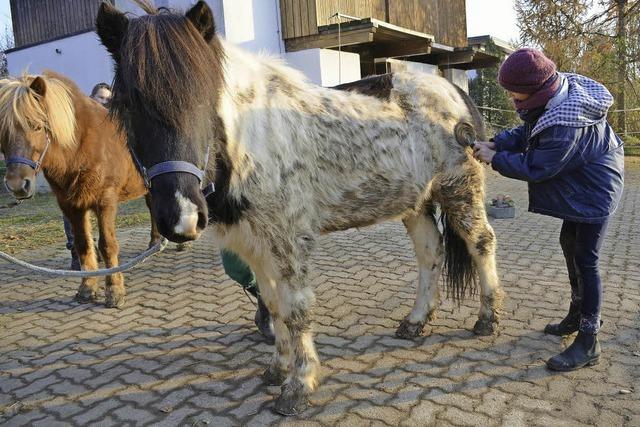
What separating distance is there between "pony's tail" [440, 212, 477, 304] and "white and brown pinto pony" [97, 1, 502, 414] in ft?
0.04

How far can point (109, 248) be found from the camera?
4969 millimetres

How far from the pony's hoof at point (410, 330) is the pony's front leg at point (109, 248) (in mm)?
2878

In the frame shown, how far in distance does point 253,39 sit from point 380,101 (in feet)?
24.5

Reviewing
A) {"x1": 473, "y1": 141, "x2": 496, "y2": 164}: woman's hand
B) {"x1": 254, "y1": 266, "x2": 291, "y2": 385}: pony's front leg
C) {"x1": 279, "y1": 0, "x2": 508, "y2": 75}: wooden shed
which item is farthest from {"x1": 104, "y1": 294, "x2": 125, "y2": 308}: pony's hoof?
{"x1": 279, "y1": 0, "x2": 508, "y2": 75}: wooden shed

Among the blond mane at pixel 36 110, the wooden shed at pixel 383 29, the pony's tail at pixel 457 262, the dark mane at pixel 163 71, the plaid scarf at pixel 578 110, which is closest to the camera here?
the dark mane at pixel 163 71

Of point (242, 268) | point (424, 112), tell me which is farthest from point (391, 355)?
point (424, 112)

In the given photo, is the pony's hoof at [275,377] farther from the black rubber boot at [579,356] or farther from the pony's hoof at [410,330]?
the black rubber boot at [579,356]

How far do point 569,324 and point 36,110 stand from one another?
15.8ft

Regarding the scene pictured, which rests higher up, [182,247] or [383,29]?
[383,29]

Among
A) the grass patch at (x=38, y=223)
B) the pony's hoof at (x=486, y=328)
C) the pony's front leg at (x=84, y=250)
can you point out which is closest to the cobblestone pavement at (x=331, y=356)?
the pony's hoof at (x=486, y=328)

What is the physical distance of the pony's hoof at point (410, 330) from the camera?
3840 millimetres

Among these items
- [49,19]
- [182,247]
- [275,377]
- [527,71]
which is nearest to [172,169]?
[275,377]

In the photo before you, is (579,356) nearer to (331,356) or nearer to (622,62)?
(331,356)

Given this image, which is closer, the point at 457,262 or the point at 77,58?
the point at 457,262
